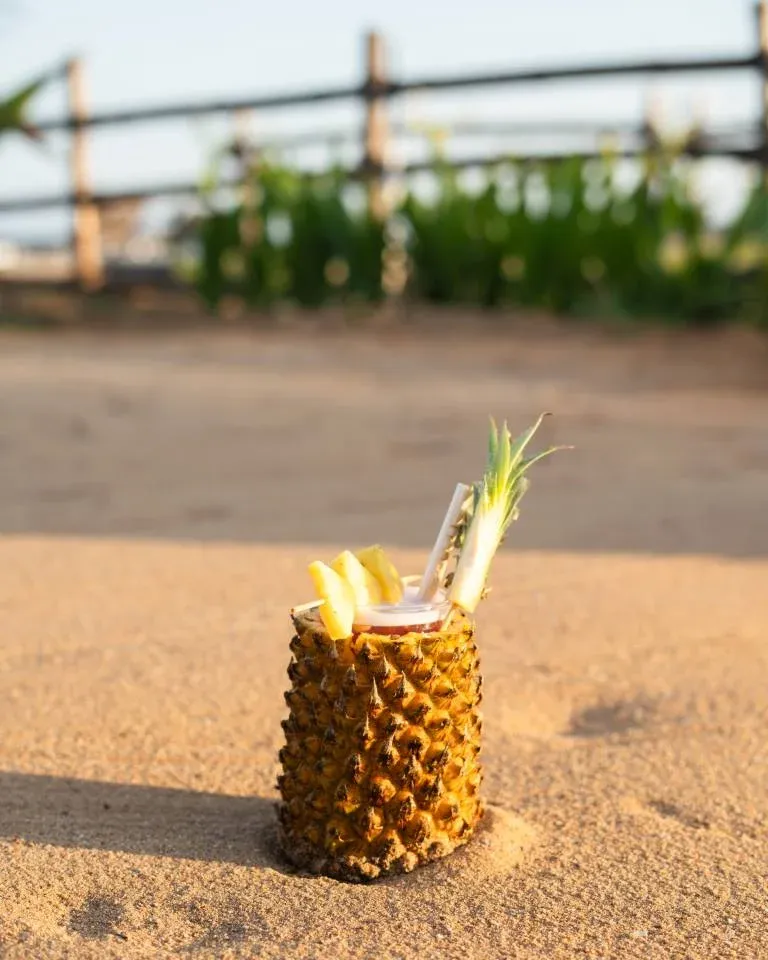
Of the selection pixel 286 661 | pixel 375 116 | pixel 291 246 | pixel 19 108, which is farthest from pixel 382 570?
pixel 375 116

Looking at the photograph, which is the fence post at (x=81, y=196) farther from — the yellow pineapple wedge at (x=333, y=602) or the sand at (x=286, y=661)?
the yellow pineapple wedge at (x=333, y=602)

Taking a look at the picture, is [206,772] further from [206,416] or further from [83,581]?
[206,416]

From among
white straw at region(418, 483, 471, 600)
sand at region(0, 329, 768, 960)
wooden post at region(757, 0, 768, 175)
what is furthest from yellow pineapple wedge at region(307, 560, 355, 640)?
wooden post at region(757, 0, 768, 175)

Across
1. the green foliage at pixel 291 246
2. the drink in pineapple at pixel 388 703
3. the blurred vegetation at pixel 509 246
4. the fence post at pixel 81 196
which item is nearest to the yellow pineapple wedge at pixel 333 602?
the drink in pineapple at pixel 388 703

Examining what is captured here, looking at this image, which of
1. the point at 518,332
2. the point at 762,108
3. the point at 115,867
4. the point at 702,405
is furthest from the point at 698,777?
the point at 762,108

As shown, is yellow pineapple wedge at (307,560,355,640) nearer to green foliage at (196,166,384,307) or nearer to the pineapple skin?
the pineapple skin

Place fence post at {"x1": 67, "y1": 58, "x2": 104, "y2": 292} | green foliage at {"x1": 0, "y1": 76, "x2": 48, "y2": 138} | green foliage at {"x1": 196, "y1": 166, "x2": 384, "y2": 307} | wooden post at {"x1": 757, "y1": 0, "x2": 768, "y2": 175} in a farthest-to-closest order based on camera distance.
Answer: fence post at {"x1": 67, "y1": 58, "x2": 104, "y2": 292}, green foliage at {"x1": 196, "y1": 166, "x2": 384, "y2": 307}, wooden post at {"x1": 757, "y1": 0, "x2": 768, "y2": 175}, green foliage at {"x1": 0, "y1": 76, "x2": 48, "y2": 138}
